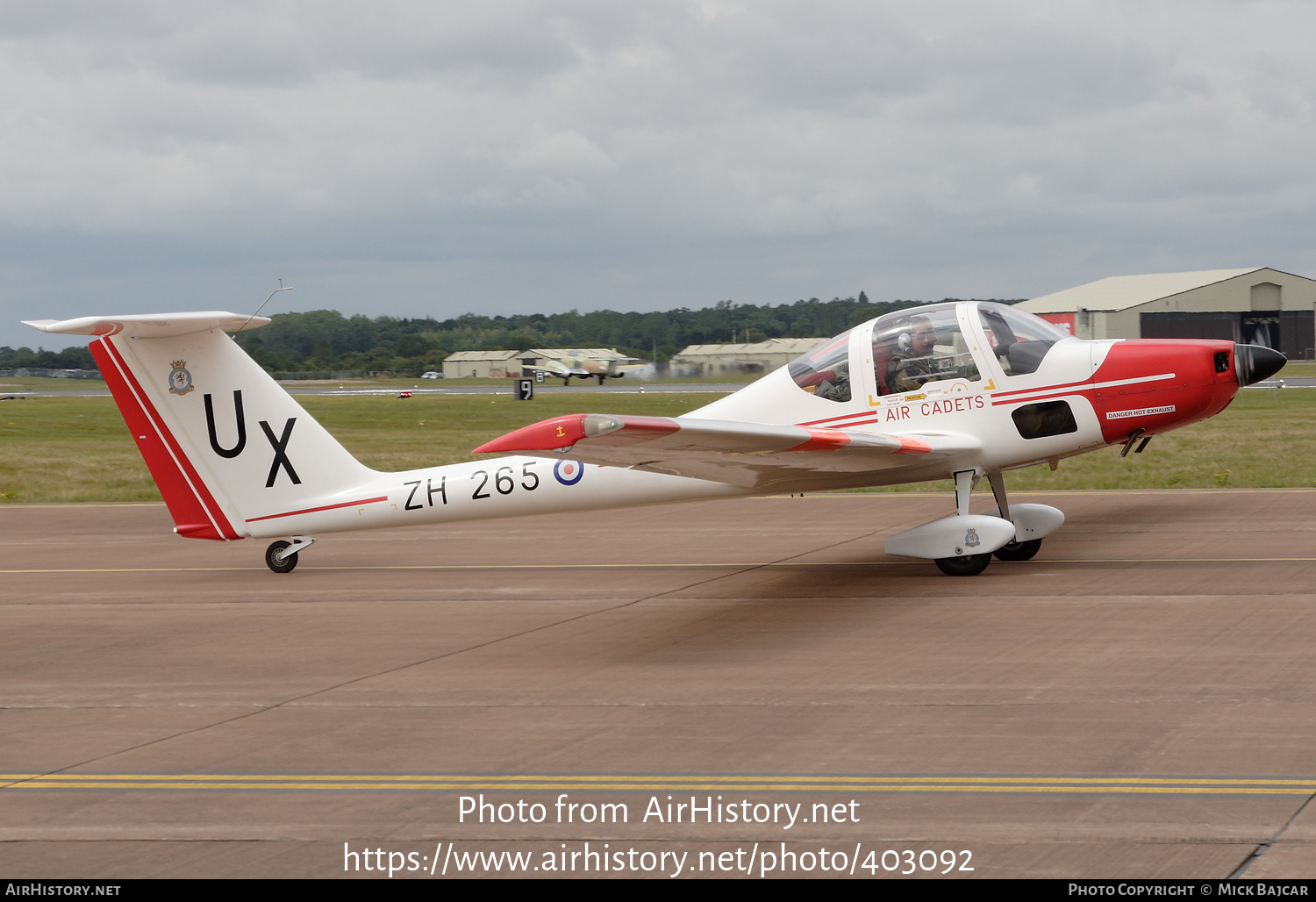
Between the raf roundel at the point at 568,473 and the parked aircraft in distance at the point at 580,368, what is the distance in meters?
49.0

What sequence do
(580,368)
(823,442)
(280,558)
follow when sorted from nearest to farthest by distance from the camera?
(823,442) < (280,558) < (580,368)

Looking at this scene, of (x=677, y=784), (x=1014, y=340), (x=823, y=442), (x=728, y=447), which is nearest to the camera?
(x=677, y=784)

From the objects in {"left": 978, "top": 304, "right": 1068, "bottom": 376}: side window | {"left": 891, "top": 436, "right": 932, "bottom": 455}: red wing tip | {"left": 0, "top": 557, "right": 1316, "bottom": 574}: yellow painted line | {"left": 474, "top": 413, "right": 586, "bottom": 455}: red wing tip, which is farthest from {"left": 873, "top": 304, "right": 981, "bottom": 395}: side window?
{"left": 474, "top": 413, "right": 586, "bottom": 455}: red wing tip

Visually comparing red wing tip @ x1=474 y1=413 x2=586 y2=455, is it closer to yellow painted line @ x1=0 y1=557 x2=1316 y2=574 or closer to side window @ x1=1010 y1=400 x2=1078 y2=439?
yellow painted line @ x1=0 y1=557 x2=1316 y2=574

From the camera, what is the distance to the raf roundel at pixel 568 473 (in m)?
11.8

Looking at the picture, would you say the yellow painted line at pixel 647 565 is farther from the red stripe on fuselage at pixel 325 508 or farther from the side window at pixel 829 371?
the side window at pixel 829 371

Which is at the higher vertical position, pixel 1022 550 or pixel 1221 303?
pixel 1221 303

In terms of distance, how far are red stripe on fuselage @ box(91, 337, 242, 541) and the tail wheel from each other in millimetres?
594

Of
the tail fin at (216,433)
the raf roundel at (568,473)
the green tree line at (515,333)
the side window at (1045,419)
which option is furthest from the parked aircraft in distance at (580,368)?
the side window at (1045,419)

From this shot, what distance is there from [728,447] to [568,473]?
9.98 ft

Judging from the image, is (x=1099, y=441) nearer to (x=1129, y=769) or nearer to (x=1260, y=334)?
(x=1129, y=769)

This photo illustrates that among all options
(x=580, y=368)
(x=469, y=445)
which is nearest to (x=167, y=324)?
(x=469, y=445)

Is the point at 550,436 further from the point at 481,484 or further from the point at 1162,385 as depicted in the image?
the point at 1162,385

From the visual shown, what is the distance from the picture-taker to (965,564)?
11430mm
